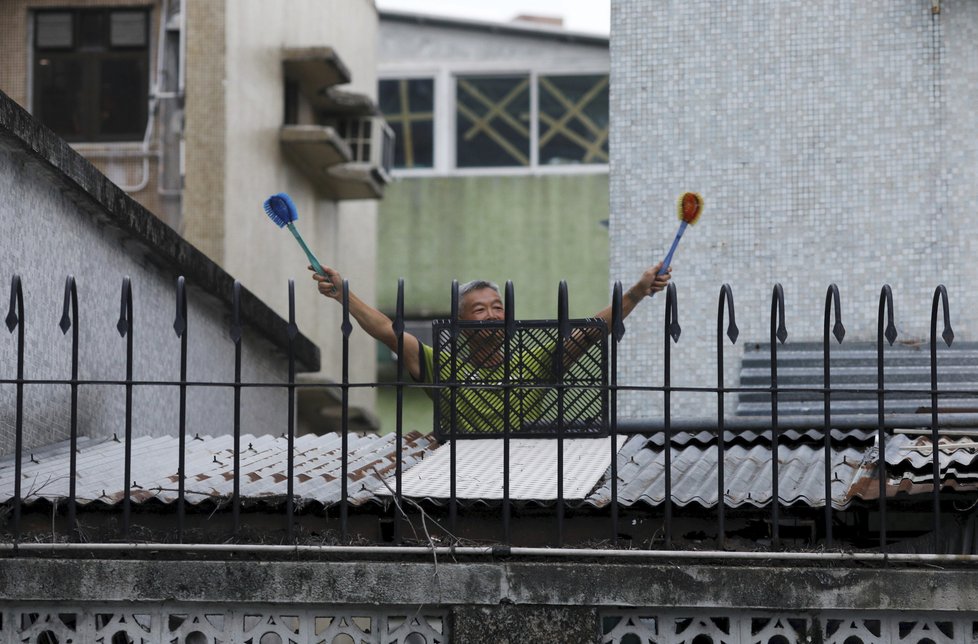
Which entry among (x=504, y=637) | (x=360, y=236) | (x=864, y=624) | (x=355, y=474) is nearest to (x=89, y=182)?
(x=355, y=474)

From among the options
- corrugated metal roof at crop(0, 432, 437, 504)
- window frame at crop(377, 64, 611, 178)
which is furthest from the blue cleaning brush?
window frame at crop(377, 64, 611, 178)

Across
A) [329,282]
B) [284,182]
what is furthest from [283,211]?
[284,182]

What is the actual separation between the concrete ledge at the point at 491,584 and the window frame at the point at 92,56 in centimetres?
991

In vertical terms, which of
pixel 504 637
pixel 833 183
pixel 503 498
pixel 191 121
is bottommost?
pixel 504 637

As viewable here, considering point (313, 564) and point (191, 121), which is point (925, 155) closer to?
point (313, 564)

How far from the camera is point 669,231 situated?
29.3 feet

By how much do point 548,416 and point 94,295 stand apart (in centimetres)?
278

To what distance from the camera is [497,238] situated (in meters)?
21.7

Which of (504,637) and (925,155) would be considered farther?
(925,155)

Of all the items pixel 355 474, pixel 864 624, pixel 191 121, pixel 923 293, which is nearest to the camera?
pixel 864 624

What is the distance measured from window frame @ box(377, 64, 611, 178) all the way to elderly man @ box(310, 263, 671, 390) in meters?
14.3

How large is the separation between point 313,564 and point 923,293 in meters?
4.42

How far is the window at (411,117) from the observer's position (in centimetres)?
2222

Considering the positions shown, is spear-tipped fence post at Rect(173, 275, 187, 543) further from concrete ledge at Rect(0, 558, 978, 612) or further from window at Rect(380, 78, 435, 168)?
window at Rect(380, 78, 435, 168)
